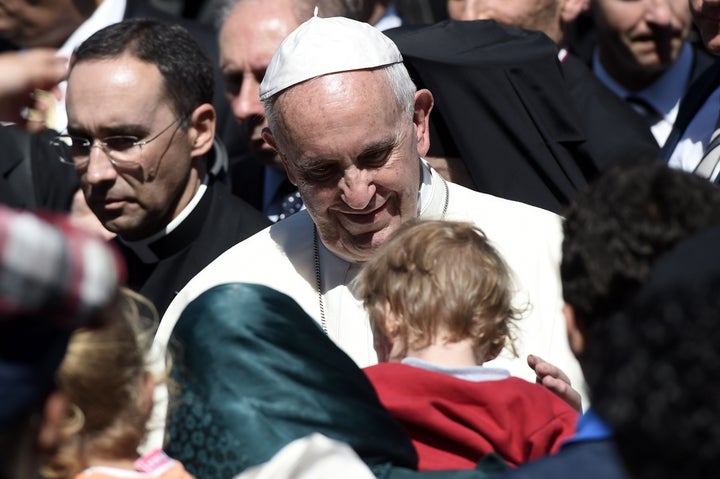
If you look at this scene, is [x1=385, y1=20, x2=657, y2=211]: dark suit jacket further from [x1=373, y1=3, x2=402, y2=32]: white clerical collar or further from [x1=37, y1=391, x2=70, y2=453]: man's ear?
[x1=37, y1=391, x2=70, y2=453]: man's ear

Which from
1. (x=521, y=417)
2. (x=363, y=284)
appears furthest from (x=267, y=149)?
(x=521, y=417)

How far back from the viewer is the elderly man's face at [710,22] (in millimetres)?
4594

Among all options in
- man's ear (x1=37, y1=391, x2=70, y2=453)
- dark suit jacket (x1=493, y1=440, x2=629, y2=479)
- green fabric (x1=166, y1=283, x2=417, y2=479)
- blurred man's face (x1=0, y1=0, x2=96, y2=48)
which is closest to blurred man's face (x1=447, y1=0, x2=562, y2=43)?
blurred man's face (x1=0, y1=0, x2=96, y2=48)

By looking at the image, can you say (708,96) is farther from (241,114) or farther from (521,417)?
(521,417)

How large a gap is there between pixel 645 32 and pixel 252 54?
74.6 inches

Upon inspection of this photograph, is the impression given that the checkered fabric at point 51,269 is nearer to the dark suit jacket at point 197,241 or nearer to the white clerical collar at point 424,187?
the white clerical collar at point 424,187

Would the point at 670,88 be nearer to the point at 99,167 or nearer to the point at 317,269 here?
the point at 317,269

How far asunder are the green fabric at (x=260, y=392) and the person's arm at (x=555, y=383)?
0.61m

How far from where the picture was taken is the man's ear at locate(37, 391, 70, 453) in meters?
2.01

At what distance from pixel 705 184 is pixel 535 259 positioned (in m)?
1.89

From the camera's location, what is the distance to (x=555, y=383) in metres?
3.38

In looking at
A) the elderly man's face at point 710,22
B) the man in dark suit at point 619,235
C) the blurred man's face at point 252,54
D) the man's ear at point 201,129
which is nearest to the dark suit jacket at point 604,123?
the elderly man's face at point 710,22

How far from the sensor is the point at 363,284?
3.36 m

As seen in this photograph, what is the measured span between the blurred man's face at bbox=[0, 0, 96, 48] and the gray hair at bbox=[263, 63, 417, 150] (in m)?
2.64
